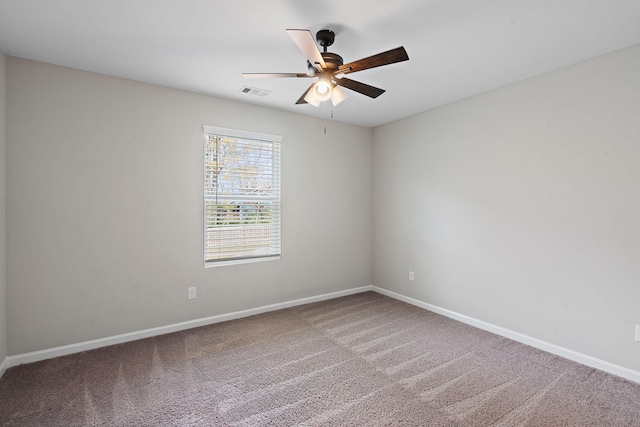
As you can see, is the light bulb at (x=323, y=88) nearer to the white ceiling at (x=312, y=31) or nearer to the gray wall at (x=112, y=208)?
the white ceiling at (x=312, y=31)

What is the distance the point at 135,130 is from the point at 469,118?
360 cm

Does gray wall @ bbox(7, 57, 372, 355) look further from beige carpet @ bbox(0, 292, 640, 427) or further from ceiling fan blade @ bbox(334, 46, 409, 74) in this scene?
ceiling fan blade @ bbox(334, 46, 409, 74)

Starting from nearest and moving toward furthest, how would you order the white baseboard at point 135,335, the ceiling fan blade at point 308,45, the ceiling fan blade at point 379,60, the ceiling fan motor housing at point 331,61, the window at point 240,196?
the ceiling fan blade at point 308,45, the ceiling fan blade at point 379,60, the ceiling fan motor housing at point 331,61, the white baseboard at point 135,335, the window at point 240,196

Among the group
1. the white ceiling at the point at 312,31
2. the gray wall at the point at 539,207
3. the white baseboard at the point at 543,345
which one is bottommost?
the white baseboard at the point at 543,345

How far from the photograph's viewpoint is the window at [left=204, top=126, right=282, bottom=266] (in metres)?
3.53

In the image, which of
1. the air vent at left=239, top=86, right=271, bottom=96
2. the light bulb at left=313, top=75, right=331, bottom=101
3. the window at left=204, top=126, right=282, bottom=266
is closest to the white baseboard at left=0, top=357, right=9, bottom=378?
the window at left=204, top=126, right=282, bottom=266

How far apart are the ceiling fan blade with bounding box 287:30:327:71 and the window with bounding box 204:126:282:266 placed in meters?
1.84

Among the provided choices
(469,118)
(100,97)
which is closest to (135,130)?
(100,97)

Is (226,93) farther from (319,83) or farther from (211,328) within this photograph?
(211,328)

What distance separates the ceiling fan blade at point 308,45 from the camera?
1.73 metres

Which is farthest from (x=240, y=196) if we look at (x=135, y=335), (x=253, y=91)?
(x=135, y=335)

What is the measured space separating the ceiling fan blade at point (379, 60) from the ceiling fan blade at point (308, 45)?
168mm

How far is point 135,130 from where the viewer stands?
10.0ft

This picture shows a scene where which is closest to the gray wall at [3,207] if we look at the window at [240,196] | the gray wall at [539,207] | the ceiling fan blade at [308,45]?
the window at [240,196]
